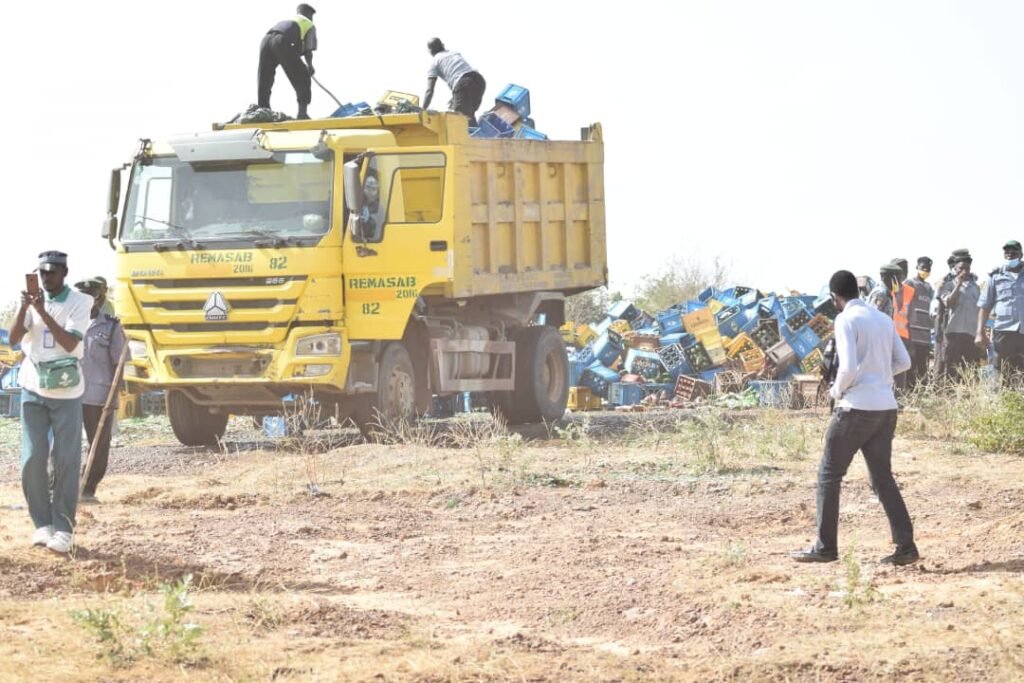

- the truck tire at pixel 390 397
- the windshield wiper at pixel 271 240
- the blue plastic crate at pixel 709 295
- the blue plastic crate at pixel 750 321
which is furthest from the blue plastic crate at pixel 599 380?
the windshield wiper at pixel 271 240

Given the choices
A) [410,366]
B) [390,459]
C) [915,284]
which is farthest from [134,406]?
[915,284]

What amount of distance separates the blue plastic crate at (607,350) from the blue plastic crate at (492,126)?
7.19 m

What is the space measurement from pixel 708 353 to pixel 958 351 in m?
6.22

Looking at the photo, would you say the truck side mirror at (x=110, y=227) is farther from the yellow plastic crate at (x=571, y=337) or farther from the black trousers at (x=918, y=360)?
the yellow plastic crate at (x=571, y=337)

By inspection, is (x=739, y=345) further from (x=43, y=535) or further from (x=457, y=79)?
(x=43, y=535)

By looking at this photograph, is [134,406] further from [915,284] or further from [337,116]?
[915,284]

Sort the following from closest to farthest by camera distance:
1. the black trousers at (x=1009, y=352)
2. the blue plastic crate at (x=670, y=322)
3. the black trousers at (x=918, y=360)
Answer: the black trousers at (x=1009, y=352)
the black trousers at (x=918, y=360)
the blue plastic crate at (x=670, y=322)

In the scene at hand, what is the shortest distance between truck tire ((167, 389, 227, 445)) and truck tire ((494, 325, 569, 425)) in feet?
10.9

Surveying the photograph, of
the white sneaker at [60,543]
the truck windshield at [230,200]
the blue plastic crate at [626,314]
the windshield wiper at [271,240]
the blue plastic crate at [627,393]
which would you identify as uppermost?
the truck windshield at [230,200]

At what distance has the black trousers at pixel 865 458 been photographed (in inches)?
Result: 352

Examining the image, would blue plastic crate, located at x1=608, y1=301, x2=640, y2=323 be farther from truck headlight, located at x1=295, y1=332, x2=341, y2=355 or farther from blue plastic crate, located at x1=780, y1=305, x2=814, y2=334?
truck headlight, located at x1=295, y1=332, x2=341, y2=355

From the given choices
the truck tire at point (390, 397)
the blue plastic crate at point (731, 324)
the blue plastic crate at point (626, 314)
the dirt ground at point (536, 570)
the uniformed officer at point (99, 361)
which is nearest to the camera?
the dirt ground at point (536, 570)

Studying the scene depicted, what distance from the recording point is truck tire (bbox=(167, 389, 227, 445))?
17375mm

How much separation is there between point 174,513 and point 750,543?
4.44 metres
